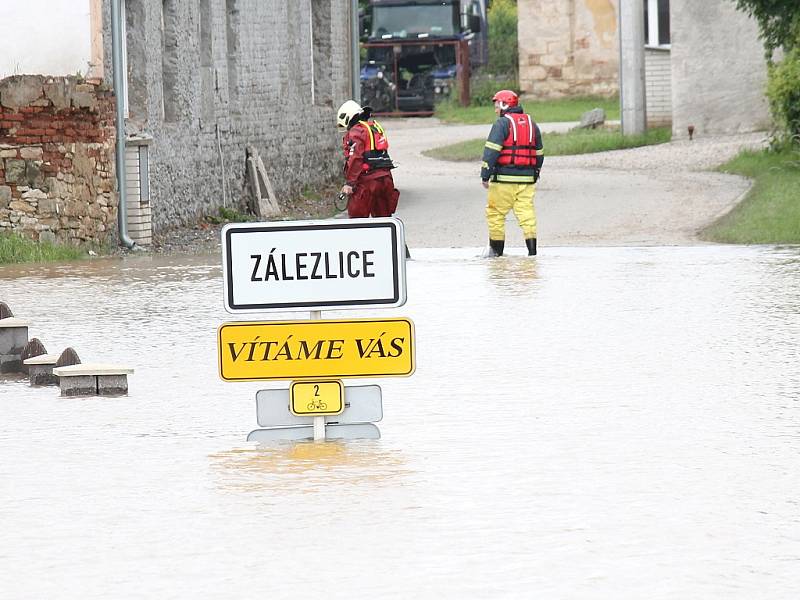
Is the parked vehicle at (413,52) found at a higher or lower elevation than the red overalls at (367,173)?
higher

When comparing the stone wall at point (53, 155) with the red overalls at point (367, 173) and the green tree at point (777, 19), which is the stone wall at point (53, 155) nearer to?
the red overalls at point (367, 173)

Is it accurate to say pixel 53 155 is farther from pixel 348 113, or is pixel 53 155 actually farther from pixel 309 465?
pixel 309 465

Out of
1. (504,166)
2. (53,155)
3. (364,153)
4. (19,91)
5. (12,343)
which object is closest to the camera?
(12,343)

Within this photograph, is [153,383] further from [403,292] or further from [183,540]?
[183,540]

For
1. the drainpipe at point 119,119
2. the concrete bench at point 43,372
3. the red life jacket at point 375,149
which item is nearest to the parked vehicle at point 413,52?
the drainpipe at point 119,119

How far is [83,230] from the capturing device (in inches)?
826

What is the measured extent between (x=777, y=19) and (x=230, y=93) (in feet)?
27.4

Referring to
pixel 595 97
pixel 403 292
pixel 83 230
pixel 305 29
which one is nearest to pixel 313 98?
pixel 305 29

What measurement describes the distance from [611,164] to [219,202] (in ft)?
36.0

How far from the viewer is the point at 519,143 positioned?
18547 millimetres

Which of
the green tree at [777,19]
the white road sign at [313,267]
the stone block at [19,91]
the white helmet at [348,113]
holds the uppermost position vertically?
→ the green tree at [777,19]

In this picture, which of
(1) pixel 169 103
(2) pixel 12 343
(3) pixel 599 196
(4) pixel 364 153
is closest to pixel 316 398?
(2) pixel 12 343

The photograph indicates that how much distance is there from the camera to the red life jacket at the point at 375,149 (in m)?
18.5

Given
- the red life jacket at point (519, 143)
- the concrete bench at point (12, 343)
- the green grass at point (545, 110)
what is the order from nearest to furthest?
the concrete bench at point (12, 343)
the red life jacket at point (519, 143)
the green grass at point (545, 110)
